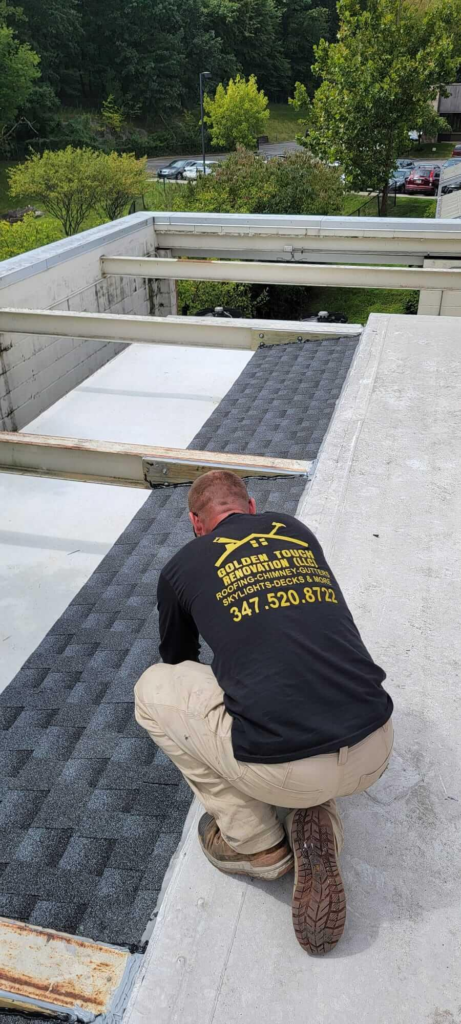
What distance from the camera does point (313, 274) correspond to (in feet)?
33.7

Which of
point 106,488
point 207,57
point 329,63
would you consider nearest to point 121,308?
point 106,488

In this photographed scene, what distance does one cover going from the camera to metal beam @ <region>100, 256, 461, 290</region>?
32.2 ft

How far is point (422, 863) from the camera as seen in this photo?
2.70 meters

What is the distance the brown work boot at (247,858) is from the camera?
8.38ft

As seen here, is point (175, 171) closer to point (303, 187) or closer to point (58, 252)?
point (303, 187)

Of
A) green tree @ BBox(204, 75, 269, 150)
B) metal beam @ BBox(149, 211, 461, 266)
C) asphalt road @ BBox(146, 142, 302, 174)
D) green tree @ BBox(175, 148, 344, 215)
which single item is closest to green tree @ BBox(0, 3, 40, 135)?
asphalt road @ BBox(146, 142, 302, 174)

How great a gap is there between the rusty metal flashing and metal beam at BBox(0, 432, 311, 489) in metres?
2.76

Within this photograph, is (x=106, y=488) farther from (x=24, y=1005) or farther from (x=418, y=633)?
(x=24, y=1005)

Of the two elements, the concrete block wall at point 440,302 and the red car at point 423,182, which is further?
the red car at point 423,182

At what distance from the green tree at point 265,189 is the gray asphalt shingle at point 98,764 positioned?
19.5 m

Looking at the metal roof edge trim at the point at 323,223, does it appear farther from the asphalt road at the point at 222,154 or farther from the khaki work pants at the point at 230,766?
the asphalt road at the point at 222,154

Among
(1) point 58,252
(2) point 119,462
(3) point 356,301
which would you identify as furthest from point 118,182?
(2) point 119,462

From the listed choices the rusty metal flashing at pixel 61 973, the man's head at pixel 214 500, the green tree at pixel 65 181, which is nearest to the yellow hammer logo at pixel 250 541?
the man's head at pixel 214 500

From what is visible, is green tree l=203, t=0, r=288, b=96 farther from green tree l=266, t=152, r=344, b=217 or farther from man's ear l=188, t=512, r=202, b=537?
man's ear l=188, t=512, r=202, b=537
